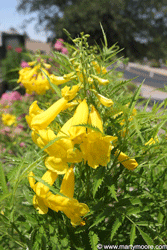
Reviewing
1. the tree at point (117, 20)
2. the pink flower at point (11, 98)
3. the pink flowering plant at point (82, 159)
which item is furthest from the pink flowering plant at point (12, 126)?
the tree at point (117, 20)

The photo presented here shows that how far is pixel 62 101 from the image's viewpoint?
0.82 metres

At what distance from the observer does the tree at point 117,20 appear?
37.9 ft

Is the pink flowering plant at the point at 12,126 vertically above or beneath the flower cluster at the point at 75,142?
beneath

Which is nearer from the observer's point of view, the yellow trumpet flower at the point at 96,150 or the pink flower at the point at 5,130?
the yellow trumpet flower at the point at 96,150

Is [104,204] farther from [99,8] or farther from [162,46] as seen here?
[162,46]

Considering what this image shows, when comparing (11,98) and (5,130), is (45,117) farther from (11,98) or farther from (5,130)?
(11,98)

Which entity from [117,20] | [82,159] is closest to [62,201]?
[82,159]

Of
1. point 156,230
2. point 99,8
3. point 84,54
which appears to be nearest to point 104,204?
point 156,230

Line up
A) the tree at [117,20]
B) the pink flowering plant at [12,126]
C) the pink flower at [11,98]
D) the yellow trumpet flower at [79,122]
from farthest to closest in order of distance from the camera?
the tree at [117,20], the pink flower at [11,98], the pink flowering plant at [12,126], the yellow trumpet flower at [79,122]

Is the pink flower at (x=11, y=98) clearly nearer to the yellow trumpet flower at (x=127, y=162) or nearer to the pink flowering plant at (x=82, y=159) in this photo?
the pink flowering plant at (x=82, y=159)

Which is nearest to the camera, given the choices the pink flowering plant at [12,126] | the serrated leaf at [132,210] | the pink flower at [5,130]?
the serrated leaf at [132,210]

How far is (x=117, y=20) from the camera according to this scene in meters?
11.9

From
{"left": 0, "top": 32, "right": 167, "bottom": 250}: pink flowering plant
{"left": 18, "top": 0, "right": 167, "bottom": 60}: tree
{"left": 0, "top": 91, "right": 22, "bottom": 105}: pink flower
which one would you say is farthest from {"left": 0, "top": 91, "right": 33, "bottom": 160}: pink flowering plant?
{"left": 18, "top": 0, "right": 167, "bottom": 60}: tree

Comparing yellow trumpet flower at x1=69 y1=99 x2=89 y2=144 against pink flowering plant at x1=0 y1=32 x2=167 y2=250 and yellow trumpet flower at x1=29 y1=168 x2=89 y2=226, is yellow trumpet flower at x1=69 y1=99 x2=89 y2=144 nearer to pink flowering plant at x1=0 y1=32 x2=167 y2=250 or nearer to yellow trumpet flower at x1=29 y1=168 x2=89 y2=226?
pink flowering plant at x1=0 y1=32 x2=167 y2=250
